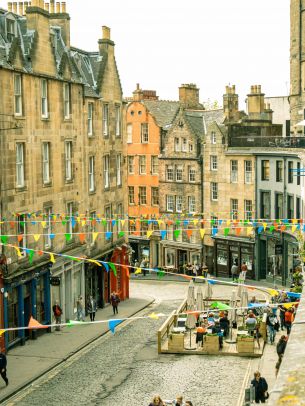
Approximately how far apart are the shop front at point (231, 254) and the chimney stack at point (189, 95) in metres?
14.0

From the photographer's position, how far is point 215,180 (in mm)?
56188

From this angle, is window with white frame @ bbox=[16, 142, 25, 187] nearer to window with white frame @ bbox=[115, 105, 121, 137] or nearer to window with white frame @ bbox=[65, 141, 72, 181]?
window with white frame @ bbox=[65, 141, 72, 181]

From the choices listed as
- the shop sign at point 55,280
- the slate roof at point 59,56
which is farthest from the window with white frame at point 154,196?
the shop sign at point 55,280

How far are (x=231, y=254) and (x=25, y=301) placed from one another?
83.3 feet

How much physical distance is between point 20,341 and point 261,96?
34.8 metres

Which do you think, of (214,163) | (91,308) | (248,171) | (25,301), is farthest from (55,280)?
(214,163)

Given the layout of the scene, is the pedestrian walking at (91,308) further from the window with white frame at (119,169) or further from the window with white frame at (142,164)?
the window with white frame at (142,164)

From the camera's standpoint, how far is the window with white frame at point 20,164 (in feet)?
103

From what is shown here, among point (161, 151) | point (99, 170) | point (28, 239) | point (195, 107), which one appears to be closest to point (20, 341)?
point (28, 239)

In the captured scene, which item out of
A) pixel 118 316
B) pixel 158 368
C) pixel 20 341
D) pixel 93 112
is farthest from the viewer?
pixel 93 112

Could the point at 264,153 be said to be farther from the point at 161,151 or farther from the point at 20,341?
the point at 20,341

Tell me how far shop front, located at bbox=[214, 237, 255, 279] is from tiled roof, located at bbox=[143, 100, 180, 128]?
12981 millimetres

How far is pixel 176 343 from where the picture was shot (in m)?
29.5

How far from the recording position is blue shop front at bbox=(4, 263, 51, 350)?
30188mm
